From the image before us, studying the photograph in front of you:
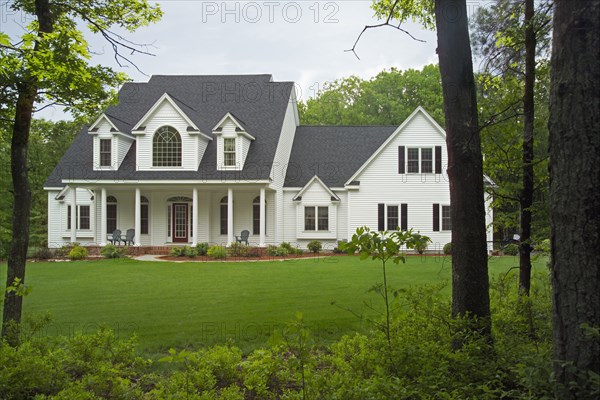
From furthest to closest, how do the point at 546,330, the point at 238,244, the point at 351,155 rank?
the point at 351,155, the point at 238,244, the point at 546,330

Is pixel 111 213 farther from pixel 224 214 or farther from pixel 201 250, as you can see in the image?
pixel 201 250

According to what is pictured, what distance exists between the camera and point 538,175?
7.11m

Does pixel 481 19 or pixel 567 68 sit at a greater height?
pixel 481 19

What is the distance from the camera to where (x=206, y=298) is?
10758 millimetres

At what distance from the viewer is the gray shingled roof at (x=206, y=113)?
25109 millimetres

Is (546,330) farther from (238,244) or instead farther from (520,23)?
(238,244)

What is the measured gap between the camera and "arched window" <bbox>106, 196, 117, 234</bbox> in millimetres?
27312

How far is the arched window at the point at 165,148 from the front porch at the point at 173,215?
1.41 m

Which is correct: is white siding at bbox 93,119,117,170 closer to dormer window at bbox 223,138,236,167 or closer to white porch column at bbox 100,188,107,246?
white porch column at bbox 100,188,107,246

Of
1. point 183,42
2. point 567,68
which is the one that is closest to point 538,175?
point 567,68

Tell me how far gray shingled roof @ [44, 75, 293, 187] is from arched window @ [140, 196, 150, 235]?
227 cm

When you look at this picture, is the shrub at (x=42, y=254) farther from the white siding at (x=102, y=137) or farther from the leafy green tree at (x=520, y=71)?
the leafy green tree at (x=520, y=71)

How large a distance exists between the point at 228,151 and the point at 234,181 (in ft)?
6.81

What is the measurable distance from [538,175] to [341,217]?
1877 centimetres
